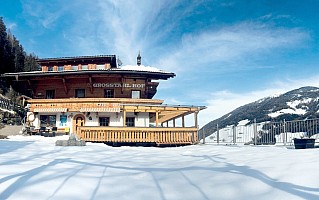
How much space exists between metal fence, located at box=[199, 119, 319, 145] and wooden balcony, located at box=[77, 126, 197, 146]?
6.13 ft

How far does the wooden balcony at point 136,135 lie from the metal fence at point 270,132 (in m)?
1.87

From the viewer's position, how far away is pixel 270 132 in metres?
14.3

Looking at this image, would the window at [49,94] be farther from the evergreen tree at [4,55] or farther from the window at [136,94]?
the evergreen tree at [4,55]

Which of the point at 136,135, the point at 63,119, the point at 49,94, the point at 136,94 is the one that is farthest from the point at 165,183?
the point at 49,94

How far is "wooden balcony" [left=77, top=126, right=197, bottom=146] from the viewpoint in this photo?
18.0 m

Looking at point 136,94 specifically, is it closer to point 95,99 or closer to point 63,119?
point 95,99

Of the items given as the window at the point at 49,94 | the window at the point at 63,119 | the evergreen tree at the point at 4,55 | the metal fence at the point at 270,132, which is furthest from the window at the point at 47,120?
the evergreen tree at the point at 4,55

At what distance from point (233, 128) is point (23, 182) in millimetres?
14173

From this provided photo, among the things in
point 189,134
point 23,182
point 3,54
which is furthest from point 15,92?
point 23,182

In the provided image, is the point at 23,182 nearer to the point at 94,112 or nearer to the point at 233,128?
the point at 233,128

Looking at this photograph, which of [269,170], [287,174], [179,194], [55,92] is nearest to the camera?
[179,194]

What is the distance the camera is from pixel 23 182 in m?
4.16

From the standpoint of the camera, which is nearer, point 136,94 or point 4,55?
point 136,94

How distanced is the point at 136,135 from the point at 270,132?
879cm
